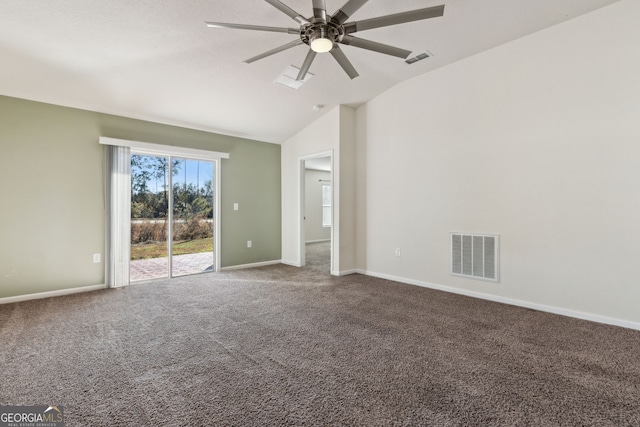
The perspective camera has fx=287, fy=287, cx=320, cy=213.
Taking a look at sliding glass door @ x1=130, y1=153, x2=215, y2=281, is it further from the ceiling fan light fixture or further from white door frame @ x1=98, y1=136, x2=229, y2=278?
the ceiling fan light fixture

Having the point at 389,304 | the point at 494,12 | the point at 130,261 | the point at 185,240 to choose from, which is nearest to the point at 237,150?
the point at 185,240

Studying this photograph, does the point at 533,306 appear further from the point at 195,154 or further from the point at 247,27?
the point at 195,154

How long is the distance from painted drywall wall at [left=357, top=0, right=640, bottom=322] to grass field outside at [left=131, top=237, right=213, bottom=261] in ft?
10.7

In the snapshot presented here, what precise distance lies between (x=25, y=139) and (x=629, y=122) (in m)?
6.65

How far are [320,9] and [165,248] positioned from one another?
166 inches

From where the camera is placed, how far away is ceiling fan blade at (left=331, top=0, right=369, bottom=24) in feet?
6.23

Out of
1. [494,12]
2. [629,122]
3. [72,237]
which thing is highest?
[494,12]

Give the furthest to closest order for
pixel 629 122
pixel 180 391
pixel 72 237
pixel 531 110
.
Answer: pixel 72 237, pixel 531 110, pixel 629 122, pixel 180 391

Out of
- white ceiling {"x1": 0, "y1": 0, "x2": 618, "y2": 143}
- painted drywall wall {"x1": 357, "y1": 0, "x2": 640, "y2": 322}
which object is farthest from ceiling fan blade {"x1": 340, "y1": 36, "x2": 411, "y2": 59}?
painted drywall wall {"x1": 357, "y1": 0, "x2": 640, "y2": 322}

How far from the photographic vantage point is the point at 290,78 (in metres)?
3.80

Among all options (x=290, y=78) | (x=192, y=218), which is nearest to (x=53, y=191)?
(x=192, y=218)

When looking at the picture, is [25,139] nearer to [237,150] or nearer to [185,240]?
[185,240]

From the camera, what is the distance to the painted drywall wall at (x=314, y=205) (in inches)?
369

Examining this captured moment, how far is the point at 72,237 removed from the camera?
12.7ft
